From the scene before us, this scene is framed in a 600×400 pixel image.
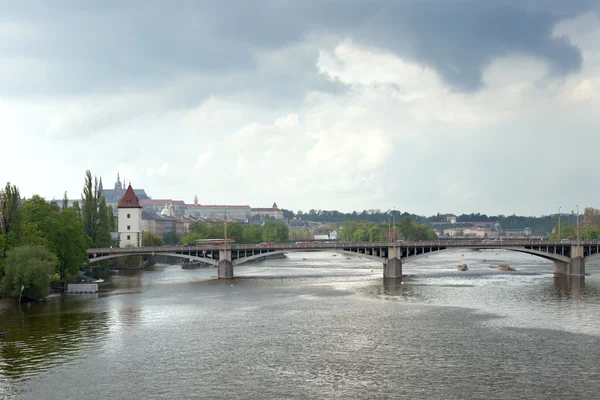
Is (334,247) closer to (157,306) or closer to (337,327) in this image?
(157,306)

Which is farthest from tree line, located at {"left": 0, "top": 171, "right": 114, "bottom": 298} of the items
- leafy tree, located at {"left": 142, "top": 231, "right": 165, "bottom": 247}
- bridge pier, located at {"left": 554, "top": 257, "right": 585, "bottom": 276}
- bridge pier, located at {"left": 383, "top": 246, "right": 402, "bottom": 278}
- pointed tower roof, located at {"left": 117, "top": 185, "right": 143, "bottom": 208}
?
bridge pier, located at {"left": 554, "top": 257, "right": 585, "bottom": 276}

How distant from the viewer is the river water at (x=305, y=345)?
3925 cm

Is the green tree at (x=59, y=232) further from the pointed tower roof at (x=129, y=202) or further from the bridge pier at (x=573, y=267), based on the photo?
the bridge pier at (x=573, y=267)

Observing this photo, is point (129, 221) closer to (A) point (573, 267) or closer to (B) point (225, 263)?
(B) point (225, 263)

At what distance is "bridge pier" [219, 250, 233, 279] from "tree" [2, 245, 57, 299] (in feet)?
122

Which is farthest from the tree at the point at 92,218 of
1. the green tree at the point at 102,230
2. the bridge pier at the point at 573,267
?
the bridge pier at the point at 573,267

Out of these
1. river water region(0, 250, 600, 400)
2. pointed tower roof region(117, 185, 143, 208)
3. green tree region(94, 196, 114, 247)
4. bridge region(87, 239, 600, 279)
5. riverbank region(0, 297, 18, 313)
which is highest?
pointed tower roof region(117, 185, 143, 208)

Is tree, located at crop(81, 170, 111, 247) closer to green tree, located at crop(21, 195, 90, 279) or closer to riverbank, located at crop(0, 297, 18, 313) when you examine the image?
green tree, located at crop(21, 195, 90, 279)

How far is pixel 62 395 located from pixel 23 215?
5209cm

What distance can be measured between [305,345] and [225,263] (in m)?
59.6

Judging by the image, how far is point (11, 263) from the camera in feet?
238

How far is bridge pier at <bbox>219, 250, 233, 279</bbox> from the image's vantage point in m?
109

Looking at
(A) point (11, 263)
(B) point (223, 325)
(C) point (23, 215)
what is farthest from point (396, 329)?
(C) point (23, 215)

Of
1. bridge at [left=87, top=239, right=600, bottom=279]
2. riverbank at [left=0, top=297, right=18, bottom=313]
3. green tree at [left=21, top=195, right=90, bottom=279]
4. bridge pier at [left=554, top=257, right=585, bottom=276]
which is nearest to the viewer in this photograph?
riverbank at [left=0, top=297, right=18, bottom=313]
